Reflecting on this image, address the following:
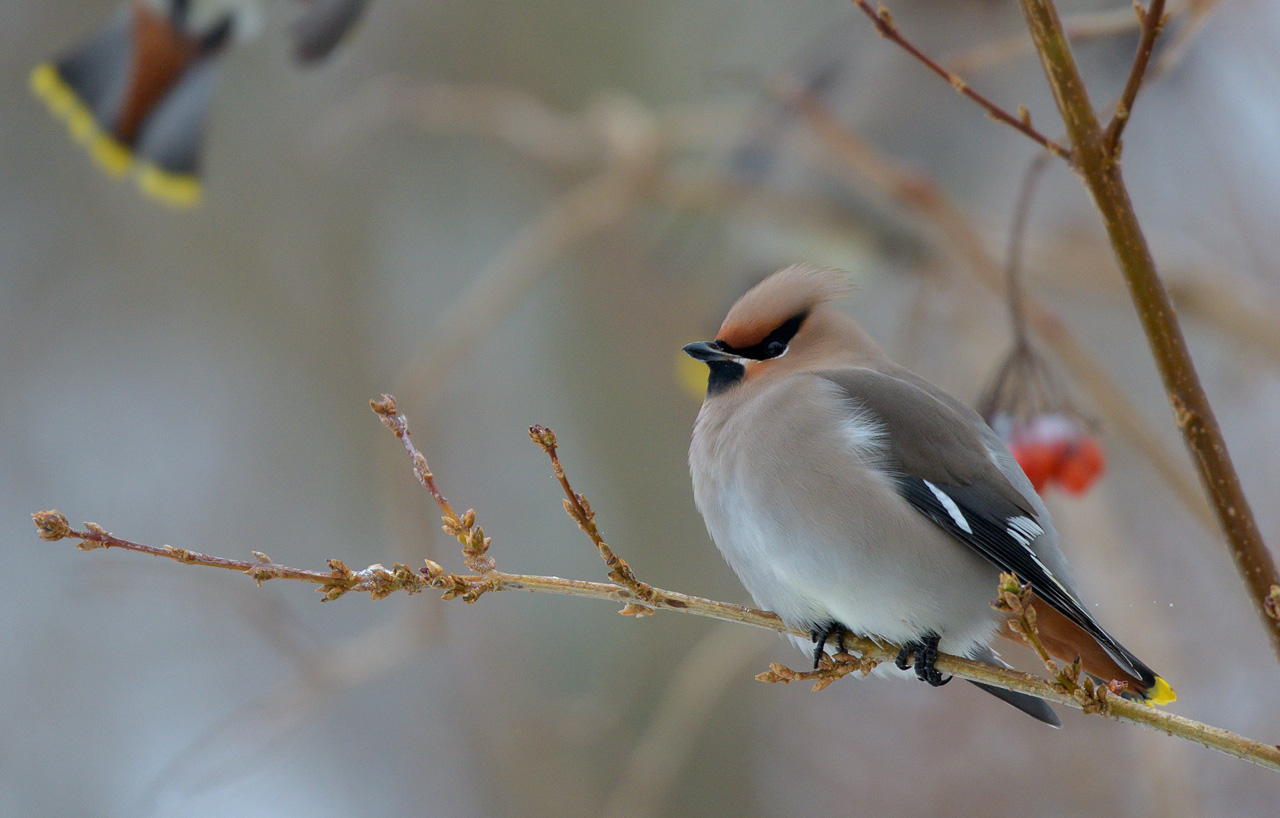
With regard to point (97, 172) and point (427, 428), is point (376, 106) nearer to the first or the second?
point (427, 428)

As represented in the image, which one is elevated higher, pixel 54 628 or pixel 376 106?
pixel 376 106

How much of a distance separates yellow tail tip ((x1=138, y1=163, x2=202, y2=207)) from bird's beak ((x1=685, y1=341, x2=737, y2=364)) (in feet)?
6.00

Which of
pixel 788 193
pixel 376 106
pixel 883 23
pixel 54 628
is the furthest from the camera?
pixel 54 628

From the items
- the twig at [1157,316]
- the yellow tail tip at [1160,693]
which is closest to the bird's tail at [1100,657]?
the yellow tail tip at [1160,693]

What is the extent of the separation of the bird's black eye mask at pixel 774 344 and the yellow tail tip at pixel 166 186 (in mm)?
1843

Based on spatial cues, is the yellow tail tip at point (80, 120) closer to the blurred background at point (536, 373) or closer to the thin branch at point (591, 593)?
the blurred background at point (536, 373)

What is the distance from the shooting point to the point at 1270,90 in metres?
3.08

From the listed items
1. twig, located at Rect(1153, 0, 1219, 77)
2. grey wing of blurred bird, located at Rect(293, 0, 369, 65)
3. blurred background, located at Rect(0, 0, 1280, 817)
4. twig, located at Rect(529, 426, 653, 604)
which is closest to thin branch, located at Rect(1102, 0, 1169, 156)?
twig, located at Rect(1153, 0, 1219, 77)


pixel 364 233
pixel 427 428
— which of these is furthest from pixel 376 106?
pixel 364 233

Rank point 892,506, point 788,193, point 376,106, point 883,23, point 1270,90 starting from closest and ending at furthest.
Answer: point 883,23, point 892,506, point 1270,90, point 376,106, point 788,193

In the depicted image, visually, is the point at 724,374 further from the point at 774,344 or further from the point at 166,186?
the point at 166,186

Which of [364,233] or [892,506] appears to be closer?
[892,506]

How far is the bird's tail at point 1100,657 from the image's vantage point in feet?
5.77

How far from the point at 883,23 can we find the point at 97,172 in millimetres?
5316
